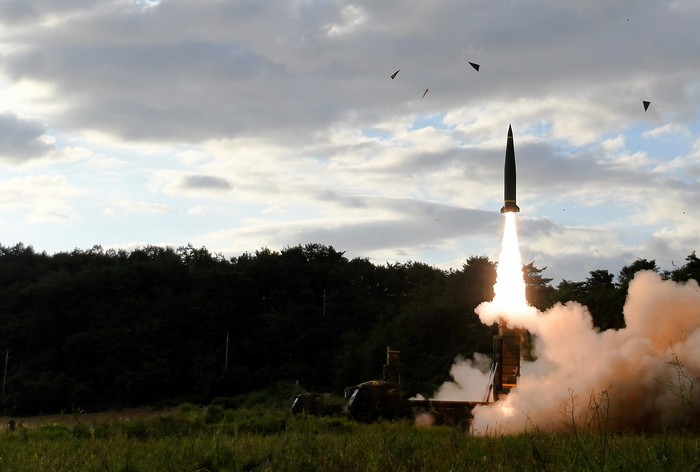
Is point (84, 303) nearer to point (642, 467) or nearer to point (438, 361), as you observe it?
point (438, 361)

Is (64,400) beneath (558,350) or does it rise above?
beneath

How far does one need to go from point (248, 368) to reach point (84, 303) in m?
15.2

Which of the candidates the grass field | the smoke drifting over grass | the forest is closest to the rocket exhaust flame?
the smoke drifting over grass

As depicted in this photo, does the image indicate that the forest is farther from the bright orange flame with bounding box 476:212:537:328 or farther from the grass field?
the grass field

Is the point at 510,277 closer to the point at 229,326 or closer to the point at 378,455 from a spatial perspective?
the point at 378,455

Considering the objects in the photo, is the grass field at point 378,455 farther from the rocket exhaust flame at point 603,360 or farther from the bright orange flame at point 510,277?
the bright orange flame at point 510,277

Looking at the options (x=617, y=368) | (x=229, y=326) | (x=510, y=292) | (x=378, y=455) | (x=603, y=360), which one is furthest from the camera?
(x=229, y=326)

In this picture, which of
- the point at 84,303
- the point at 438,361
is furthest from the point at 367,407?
the point at 84,303

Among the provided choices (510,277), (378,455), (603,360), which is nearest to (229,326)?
(510,277)

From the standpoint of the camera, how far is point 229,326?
74125 mm

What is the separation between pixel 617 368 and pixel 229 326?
47.9 meters

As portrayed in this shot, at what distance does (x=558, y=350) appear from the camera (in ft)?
112

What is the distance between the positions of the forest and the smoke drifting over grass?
19111 millimetres

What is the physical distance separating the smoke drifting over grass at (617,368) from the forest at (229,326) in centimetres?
1911
